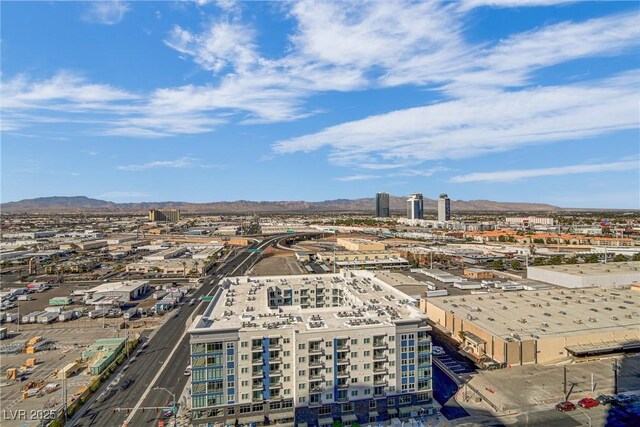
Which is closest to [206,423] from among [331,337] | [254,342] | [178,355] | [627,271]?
[254,342]

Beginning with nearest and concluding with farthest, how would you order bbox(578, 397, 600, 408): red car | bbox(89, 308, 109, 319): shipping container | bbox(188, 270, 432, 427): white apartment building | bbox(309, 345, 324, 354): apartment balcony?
bbox(188, 270, 432, 427): white apartment building → bbox(309, 345, 324, 354): apartment balcony → bbox(578, 397, 600, 408): red car → bbox(89, 308, 109, 319): shipping container

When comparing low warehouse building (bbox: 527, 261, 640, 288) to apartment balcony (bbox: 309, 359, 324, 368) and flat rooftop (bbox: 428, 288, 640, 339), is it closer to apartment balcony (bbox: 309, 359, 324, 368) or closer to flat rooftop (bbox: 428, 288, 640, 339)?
flat rooftop (bbox: 428, 288, 640, 339)

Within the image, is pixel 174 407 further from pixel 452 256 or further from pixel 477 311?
pixel 452 256

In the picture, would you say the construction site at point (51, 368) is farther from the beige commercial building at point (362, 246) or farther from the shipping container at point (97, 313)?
the beige commercial building at point (362, 246)

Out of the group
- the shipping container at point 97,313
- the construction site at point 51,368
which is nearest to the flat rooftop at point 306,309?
the construction site at point 51,368

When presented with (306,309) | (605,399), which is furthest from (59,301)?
(605,399)

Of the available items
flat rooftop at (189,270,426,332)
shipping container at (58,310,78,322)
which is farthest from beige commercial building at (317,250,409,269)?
shipping container at (58,310,78,322)

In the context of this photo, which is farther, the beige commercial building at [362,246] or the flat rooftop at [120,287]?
the beige commercial building at [362,246]
